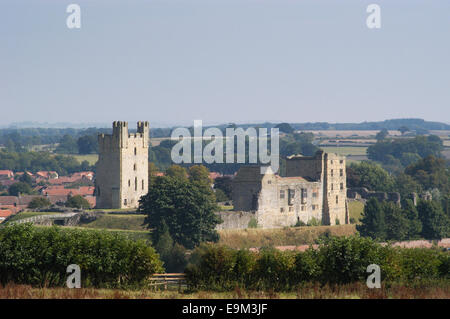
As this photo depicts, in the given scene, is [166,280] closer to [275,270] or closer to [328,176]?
[275,270]

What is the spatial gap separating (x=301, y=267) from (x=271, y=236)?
3467 cm

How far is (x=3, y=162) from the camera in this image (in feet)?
622

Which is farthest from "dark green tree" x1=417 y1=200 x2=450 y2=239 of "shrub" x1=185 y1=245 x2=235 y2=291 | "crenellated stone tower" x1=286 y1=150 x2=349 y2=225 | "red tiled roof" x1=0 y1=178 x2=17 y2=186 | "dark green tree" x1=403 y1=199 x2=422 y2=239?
"red tiled roof" x1=0 y1=178 x2=17 y2=186

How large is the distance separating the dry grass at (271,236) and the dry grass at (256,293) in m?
33.2

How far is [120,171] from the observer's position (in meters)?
81.9

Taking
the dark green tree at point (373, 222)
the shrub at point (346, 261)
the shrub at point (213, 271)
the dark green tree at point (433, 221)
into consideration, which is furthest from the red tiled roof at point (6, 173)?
the shrub at point (346, 261)

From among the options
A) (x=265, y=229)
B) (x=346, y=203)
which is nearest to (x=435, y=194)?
(x=346, y=203)

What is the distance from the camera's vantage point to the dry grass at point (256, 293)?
101ft

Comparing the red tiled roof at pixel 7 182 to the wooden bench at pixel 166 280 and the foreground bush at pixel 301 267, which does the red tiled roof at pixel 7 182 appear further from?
the foreground bush at pixel 301 267

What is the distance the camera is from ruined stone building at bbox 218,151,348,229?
73.9 meters

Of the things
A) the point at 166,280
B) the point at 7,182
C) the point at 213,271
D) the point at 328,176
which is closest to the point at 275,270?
the point at 213,271

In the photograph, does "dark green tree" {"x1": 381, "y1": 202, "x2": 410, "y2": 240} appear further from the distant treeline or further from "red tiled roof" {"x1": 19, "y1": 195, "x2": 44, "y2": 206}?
the distant treeline

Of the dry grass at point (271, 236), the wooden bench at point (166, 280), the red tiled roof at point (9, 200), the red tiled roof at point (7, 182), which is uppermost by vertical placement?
the wooden bench at point (166, 280)
